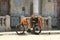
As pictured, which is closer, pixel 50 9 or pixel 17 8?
pixel 17 8

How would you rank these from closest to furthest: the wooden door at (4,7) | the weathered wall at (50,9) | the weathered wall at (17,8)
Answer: the wooden door at (4,7)
the weathered wall at (17,8)
the weathered wall at (50,9)

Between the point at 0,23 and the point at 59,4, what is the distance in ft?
25.0

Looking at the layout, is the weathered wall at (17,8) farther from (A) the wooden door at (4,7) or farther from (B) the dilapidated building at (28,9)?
(A) the wooden door at (4,7)

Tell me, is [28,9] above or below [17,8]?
below

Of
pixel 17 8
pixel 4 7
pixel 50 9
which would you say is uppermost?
pixel 4 7

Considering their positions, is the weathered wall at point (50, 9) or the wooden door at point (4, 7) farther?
the weathered wall at point (50, 9)

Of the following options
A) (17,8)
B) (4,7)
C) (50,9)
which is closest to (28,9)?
(17,8)

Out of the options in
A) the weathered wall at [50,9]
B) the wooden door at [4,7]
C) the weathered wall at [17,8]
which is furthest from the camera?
the weathered wall at [50,9]

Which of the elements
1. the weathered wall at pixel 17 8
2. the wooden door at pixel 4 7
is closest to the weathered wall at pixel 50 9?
the weathered wall at pixel 17 8

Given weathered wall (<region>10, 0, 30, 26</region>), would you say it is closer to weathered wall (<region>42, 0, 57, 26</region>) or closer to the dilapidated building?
the dilapidated building

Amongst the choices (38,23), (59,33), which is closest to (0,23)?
(38,23)

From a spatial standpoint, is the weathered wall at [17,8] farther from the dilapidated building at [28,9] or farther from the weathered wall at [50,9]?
the weathered wall at [50,9]

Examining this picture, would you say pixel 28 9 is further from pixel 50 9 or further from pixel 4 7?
pixel 4 7

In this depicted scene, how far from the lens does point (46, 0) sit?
23203 millimetres
